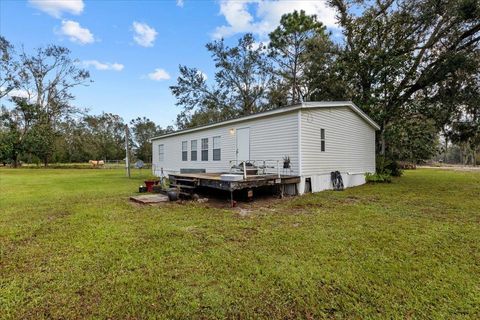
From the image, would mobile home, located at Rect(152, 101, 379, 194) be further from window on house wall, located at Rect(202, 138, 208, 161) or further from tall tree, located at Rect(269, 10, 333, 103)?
tall tree, located at Rect(269, 10, 333, 103)

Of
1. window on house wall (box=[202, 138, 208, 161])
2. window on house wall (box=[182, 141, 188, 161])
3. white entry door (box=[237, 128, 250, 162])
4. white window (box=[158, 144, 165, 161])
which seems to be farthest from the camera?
white window (box=[158, 144, 165, 161])

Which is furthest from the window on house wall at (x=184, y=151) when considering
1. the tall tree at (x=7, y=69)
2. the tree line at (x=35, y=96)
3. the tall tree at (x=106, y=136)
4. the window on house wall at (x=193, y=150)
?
the tall tree at (x=106, y=136)

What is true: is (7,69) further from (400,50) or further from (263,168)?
(400,50)

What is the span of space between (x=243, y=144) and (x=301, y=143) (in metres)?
2.90

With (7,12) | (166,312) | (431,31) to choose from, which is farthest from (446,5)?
(7,12)

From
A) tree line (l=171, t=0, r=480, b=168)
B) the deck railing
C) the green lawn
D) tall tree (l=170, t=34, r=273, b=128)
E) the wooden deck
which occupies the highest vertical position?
tall tree (l=170, t=34, r=273, b=128)

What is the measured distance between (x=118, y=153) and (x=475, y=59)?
4877 cm

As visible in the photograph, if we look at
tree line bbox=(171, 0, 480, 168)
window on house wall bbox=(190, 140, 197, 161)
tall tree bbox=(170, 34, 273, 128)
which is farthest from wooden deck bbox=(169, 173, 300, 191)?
tall tree bbox=(170, 34, 273, 128)

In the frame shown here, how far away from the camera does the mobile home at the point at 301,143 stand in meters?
8.88

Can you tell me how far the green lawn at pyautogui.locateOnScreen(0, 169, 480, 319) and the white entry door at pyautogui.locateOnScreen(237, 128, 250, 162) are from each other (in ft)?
16.0

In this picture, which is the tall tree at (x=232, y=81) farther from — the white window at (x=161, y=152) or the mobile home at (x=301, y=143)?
the mobile home at (x=301, y=143)

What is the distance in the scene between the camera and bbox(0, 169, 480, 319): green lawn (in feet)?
7.92

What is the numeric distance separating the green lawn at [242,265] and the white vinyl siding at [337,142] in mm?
3468

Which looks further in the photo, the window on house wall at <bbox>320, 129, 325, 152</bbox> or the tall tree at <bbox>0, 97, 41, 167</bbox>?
the tall tree at <bbox>0, 97, 41, 167</bbox>
